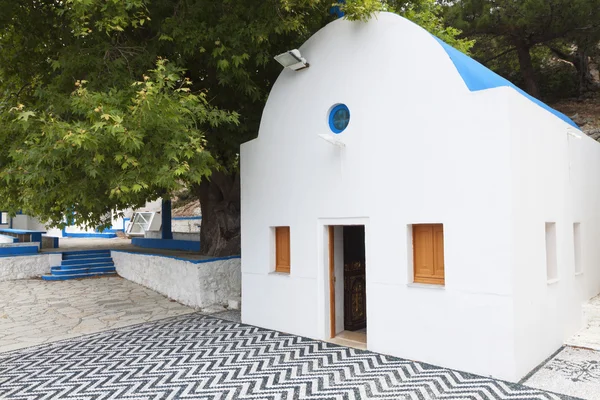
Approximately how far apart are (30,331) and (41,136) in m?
4.31

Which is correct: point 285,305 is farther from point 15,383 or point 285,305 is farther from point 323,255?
point 15,383

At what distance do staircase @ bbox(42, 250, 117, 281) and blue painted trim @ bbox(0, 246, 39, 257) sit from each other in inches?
37.2

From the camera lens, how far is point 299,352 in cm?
724

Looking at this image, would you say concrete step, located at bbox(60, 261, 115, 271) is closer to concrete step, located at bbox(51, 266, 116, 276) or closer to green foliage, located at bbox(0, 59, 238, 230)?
concrete step, located at bbox(51, 266, 116, 276)

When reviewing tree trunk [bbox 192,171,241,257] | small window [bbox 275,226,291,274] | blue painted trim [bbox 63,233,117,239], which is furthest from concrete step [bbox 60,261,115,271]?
blue painted trim [bbox 63,233,117,239]

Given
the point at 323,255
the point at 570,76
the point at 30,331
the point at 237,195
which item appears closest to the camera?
the point at 323,255

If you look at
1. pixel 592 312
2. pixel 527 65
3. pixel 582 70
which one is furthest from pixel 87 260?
pixel 582 70

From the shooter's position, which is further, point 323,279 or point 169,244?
point 169,244

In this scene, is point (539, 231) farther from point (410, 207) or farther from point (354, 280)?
point (354, 280)

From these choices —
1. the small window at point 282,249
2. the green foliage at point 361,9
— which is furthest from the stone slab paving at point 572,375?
the green foliage at point 361,9

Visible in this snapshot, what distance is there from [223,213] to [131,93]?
17.2 ft

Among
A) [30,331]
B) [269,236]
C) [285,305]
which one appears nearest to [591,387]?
[285,305]

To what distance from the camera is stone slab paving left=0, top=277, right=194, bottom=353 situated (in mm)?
9023

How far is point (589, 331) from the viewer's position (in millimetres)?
7980
